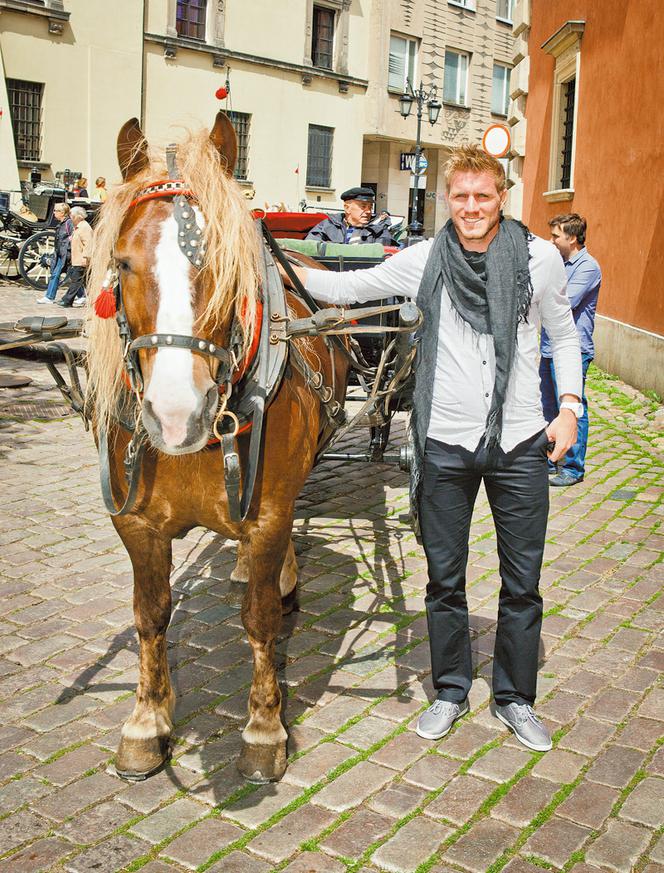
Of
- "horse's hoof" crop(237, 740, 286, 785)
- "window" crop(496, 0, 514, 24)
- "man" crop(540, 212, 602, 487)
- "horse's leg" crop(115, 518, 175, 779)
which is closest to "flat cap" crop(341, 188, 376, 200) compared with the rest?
"man" crop(540, 212, 602, 487)

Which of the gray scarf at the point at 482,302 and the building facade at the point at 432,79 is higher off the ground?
the building facade at the point at 432,79

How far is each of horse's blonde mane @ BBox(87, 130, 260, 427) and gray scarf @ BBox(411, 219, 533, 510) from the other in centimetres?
76

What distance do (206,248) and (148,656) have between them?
1582 mm

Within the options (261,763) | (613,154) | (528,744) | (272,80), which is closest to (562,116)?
A: (613,154)

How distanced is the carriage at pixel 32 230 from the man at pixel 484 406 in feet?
50.3

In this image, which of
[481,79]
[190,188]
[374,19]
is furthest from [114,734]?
[481,79]

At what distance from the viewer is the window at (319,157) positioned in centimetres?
3238

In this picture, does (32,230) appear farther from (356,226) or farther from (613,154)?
(356,226)

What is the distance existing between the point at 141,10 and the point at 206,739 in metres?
26.8

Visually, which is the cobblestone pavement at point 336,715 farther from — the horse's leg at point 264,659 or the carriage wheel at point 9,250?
the carriage wheel at point 9,250

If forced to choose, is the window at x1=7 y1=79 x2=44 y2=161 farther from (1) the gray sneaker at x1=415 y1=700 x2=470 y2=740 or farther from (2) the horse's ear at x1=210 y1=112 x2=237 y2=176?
(1) the gray sneaker at x1=415 y1=700 x2=470 y2=740

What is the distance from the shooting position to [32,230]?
59.9 ft

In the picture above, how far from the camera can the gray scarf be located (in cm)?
322

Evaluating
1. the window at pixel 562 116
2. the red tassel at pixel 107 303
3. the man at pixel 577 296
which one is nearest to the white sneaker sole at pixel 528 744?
the red tassel at pixel 107 303
